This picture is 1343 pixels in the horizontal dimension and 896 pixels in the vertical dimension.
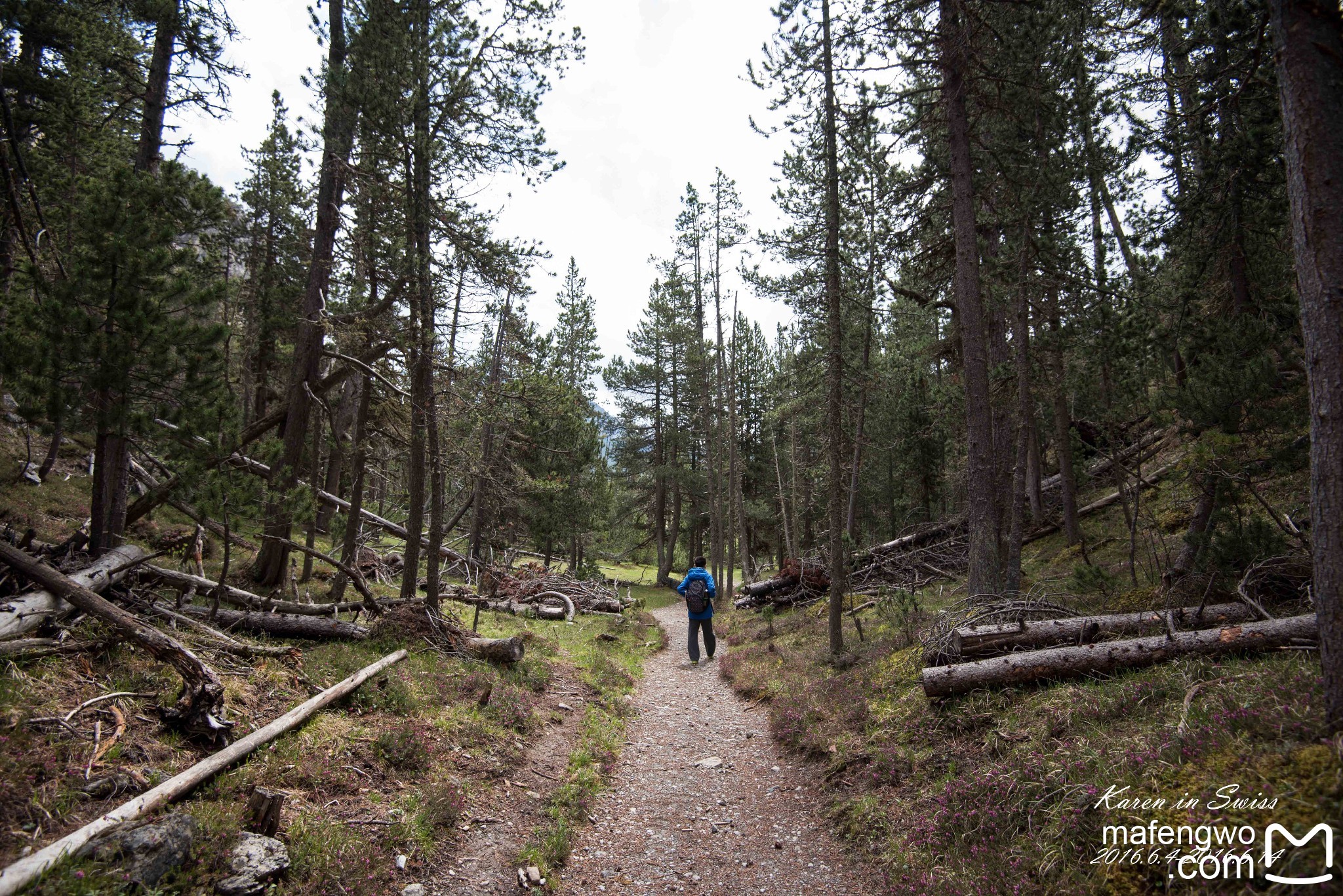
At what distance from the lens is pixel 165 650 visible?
5.54 meters

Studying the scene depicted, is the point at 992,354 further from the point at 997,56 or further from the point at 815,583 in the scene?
the point at 815,583

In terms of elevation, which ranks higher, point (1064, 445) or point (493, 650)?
point (1064, 445)

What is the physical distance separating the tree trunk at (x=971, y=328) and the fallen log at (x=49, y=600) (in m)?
11.1

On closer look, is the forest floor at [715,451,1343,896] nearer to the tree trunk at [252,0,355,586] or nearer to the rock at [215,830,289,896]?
the rock at [215,830,289,896]

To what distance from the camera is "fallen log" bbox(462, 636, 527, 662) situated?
10062mm

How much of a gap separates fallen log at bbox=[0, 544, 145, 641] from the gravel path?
5.56 metres

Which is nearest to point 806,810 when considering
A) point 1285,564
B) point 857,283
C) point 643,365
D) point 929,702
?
point 929,702

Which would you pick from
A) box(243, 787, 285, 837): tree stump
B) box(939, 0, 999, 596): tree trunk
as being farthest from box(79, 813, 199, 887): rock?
box(939, 0, 999, 596): tree trunk

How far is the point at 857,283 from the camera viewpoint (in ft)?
42.6

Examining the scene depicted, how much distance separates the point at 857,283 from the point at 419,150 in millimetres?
9029

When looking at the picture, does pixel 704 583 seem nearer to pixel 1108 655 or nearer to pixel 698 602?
pixel 698 602

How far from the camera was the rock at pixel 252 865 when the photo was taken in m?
3.64

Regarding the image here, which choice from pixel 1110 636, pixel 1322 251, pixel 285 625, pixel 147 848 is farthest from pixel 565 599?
pixel 1322 251

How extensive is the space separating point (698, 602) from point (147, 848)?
35.7 ft
